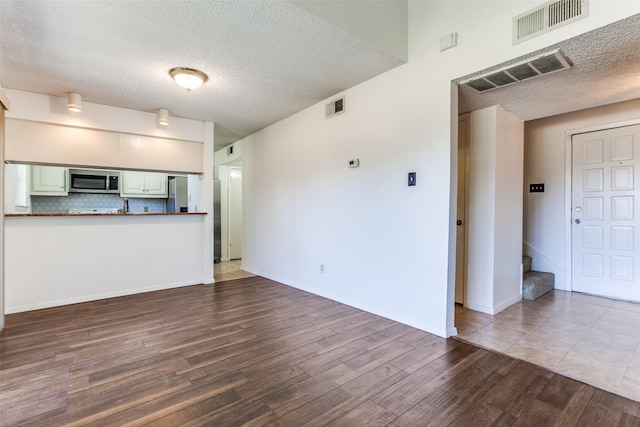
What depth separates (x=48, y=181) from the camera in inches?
200

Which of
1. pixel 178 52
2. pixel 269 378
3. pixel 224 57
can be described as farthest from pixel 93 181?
pixel 269 378

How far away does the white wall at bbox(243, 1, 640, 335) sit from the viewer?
2.51 metres

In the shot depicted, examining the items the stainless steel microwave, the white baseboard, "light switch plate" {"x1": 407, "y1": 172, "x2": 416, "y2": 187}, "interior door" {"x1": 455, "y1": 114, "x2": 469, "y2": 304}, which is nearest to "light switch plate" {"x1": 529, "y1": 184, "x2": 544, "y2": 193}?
"interior door" {"x1": 455, "y1": 114, "x2": 469, "y2": 304}

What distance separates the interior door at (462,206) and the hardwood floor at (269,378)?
113 centimetres

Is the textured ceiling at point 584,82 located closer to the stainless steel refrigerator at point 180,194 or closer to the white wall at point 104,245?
the white wall at point 104,245

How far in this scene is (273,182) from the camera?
4891mm

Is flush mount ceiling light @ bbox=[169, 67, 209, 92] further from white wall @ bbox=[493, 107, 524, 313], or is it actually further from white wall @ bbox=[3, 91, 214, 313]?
white wall @ bbox=[493, 107, 524, 313]

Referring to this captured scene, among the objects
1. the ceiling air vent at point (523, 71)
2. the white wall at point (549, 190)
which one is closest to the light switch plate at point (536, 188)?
the white wall at point (549, 190)

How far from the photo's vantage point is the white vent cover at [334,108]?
3629mm

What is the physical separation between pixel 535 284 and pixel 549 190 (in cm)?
148

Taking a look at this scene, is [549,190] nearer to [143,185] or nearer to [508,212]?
[508,212]

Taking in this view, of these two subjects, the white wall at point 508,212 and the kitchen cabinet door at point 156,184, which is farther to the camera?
the kitchen cabinet door at point 156,184

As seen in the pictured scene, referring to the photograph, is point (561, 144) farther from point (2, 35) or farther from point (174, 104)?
point (2, 35)

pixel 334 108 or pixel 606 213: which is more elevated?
pixel 334 108
